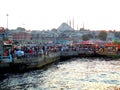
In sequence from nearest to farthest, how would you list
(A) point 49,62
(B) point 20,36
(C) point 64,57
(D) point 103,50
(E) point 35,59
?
(E) point 35,59, (A) point 49,62, (C) point 64,57, (D) point 103,50, (B) point 20,36

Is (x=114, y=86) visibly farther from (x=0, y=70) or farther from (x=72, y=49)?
(x=72, y=49)

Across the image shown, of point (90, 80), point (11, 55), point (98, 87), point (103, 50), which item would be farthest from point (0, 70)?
point (103, 50)

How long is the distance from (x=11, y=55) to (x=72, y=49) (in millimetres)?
33740

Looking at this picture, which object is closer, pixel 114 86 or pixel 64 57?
pixel 114 86

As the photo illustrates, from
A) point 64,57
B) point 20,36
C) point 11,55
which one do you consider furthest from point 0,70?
point 20,36

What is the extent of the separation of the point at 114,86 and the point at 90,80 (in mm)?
4936

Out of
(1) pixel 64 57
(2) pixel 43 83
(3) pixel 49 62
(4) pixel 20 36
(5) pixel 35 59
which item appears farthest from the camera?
(4) pixel 20 36

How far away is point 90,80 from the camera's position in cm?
3809

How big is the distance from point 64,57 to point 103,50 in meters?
10.8

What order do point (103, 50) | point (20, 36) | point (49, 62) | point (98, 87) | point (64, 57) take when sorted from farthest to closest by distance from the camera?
point (20, 36) → point (103, 50) → point (64, 57) → point (49, 62) → point (98, 87)

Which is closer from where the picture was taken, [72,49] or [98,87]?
[98,87]

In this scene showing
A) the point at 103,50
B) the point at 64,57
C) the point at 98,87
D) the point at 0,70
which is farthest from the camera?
the point at 103,50

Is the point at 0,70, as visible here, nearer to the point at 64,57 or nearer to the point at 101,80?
the point at 101,80

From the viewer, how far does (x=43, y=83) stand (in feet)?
119
